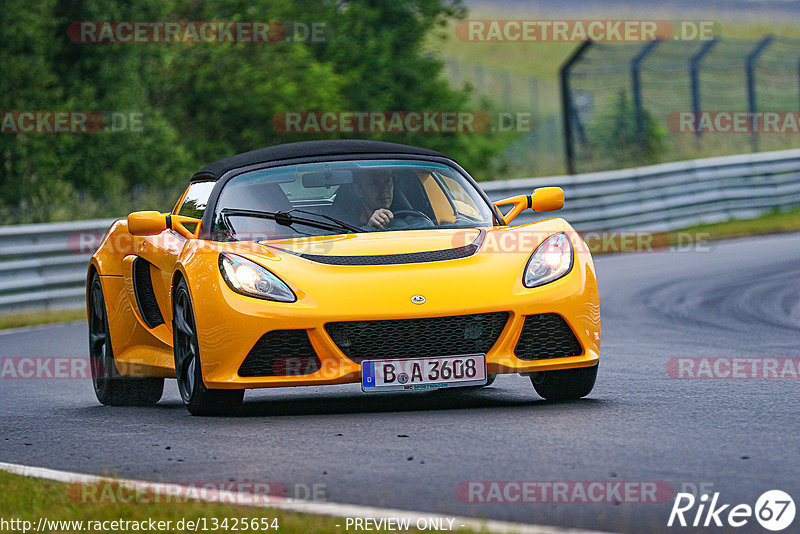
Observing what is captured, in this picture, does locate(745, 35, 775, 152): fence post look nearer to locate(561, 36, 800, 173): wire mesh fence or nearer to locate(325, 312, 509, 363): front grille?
locate(561, 36, 800, 173): wire mesh fence

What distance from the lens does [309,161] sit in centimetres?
840

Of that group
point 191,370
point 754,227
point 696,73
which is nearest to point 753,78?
point 696,73

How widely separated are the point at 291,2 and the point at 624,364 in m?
35.1

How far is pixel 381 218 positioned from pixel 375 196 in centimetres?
20

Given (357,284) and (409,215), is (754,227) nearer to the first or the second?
(409,215)

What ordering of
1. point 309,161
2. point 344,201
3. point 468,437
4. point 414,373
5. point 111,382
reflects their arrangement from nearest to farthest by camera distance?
point 468,437, point 414,373, point 344,201, point 309,161, point 111,382

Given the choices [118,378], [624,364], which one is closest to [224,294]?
[118,378]

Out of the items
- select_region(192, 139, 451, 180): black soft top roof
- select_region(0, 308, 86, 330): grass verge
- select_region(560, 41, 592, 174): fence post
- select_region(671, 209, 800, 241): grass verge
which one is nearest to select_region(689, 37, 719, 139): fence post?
select_region(560, 41, 592, 174): fence post

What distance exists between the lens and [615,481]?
16.8 ft

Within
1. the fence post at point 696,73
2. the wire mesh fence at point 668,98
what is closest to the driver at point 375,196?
the wire mesh fence at point 668,98

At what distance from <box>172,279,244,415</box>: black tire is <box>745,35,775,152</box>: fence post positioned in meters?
18.6

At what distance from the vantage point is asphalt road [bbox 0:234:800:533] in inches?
203

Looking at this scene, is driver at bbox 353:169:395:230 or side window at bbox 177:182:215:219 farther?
side window at bbox 177:182:215:219

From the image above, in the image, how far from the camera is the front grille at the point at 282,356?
6.99 meters
